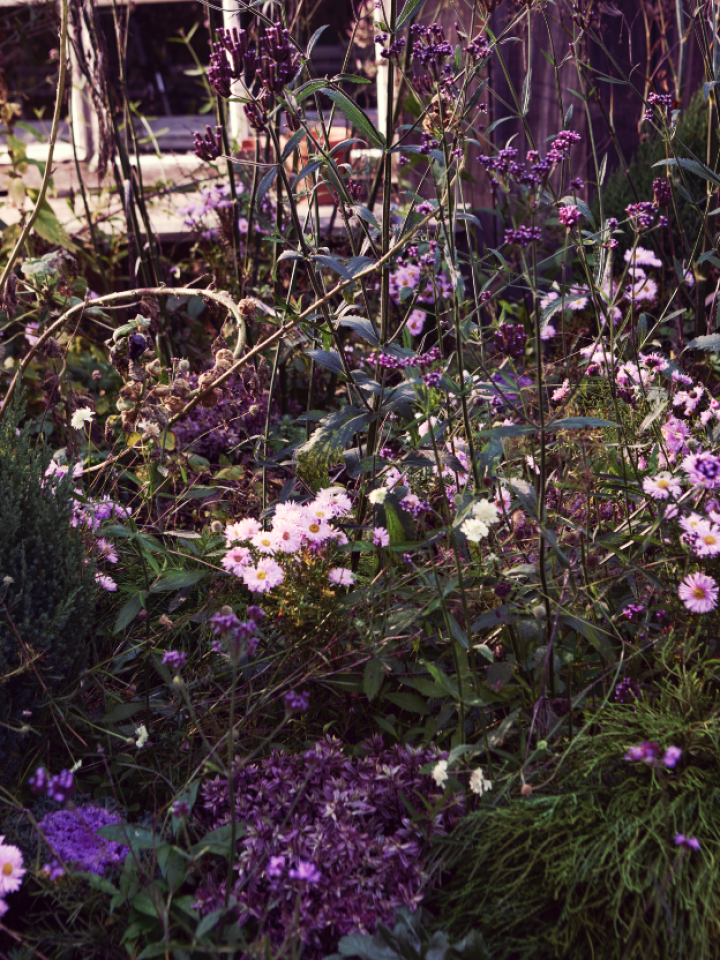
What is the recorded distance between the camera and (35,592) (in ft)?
5.31

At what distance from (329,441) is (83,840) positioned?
2.82 feet

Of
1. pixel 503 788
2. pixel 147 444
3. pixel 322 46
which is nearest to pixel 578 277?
pixel 147 444

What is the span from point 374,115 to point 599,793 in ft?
13.9

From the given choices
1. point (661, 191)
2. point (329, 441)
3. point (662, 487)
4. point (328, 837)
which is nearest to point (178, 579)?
A: point (329, 441)

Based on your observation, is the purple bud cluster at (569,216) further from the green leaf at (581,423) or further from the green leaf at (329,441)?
the green leaf at (329,441)

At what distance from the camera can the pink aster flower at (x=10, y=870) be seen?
1.21 m

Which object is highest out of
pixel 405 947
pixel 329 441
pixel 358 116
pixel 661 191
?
pixel 358 116

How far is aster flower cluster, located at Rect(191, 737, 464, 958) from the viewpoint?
1301 millimetres

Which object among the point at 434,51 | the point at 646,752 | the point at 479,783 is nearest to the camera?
the point at 646,752

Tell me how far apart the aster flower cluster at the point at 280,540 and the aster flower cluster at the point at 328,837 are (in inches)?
12.5

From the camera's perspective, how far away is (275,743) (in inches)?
63.9

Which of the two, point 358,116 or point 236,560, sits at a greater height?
point 358,116

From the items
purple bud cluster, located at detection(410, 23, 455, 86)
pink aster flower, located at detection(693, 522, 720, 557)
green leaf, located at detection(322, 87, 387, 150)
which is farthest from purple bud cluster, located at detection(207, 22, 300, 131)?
pink aster flower, located at detection(693, 522, 720, 557)

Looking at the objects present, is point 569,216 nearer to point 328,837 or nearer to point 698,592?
point 698,592
